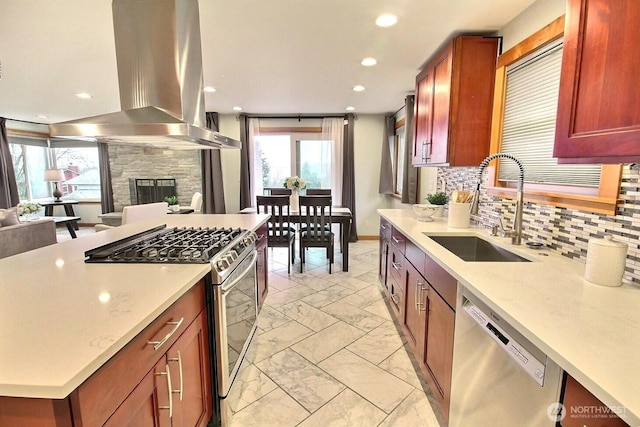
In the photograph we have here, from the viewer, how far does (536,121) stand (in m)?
1.88

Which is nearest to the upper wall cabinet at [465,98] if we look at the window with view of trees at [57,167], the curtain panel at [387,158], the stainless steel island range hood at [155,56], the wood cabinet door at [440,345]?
the wood cabinet door at [440,345]

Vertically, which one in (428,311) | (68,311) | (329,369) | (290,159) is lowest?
(329,369)

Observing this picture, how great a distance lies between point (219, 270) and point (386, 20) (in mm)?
1929

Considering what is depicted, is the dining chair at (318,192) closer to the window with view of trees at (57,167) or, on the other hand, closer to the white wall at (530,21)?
the white wall at (530,21)

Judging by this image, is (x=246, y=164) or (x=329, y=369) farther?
(x=246, y=164)

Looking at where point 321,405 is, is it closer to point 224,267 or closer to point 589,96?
point 224,267

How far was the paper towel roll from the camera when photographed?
1139mm

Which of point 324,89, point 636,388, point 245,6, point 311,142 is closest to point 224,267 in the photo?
point 636,388

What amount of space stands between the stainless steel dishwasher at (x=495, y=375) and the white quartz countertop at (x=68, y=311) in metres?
1.15

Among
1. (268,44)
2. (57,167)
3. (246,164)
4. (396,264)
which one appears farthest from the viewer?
(57,167)

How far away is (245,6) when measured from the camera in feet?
6.27

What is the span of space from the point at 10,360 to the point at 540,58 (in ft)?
8.70

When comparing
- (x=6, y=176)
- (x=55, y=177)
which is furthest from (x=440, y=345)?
(x=55, y=177)

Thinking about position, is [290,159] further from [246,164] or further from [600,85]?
[600,85]
